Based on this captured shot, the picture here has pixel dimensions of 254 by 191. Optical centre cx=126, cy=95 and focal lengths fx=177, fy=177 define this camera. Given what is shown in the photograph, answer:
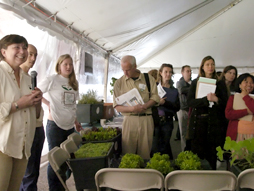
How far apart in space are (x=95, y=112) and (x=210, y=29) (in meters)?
5.25

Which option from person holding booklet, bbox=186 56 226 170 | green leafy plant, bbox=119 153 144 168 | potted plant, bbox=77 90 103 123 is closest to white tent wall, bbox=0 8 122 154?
potted plant, bbox=77 90 103 123

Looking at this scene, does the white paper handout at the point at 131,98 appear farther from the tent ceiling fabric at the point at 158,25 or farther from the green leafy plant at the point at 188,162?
the tent ceiling fabric at the point at 158,25

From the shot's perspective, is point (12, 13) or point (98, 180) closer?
point (98, 180)

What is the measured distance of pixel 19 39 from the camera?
1113 mm

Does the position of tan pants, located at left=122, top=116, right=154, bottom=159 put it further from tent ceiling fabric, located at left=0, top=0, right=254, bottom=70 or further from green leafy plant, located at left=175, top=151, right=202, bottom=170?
tent ceiling fabric, located at left=0, top=0, right=254, bottom=70

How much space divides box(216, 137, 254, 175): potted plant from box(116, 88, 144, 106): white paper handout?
0.91m

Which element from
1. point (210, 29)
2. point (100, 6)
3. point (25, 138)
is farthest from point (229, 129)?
point (210, 29)

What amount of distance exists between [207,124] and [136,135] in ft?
2.45

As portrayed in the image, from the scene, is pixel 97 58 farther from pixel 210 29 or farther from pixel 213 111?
pixel 210 29

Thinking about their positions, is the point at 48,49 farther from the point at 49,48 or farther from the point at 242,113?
the point at 242,113

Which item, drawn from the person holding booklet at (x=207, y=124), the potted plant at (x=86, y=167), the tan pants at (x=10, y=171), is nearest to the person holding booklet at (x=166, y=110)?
the person holding booklet at (x=207, y=124)

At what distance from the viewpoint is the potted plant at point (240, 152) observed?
103 centimetres


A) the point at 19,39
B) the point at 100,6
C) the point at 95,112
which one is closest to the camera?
the point at 19,39

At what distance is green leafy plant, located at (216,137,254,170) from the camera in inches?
40.5
